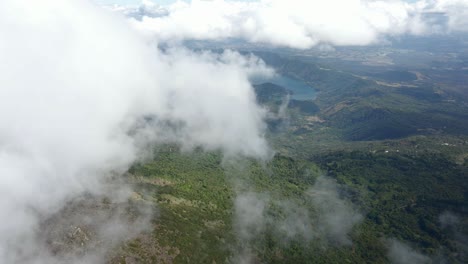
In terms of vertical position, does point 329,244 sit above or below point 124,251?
below

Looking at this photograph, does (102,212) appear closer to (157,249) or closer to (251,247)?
(157,249)

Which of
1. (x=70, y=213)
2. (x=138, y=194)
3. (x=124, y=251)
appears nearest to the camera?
(x=124, y=251)

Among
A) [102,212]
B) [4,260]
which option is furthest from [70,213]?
[4,260]

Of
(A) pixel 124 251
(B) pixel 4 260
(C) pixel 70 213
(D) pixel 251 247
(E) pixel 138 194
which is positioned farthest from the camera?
(E) pixel 138 194

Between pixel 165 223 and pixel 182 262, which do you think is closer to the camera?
pixel 182 262

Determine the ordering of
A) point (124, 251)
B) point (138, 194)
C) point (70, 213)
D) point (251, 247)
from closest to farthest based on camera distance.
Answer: point (124, 251) < point (70, 213) < point (251, 247) < point (138, 194)

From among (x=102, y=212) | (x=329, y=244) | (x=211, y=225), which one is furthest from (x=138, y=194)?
→ (x=329, y=244)

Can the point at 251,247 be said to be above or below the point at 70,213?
below

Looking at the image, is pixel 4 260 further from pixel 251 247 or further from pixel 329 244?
pixel 329 244

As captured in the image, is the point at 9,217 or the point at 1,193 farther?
the point at 1,193
